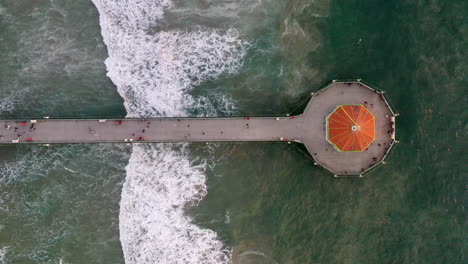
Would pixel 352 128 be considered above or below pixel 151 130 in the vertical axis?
above

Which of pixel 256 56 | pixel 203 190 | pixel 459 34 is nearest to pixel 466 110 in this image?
pixel 459 34

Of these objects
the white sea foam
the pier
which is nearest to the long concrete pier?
the pier

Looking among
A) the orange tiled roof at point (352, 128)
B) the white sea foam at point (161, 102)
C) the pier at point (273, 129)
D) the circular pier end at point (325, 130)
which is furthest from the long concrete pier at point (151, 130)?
the orange tiled roof at point (352, 128)

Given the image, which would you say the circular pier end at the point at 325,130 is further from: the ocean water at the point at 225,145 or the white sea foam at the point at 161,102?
the white sea foam at the point at 161,102

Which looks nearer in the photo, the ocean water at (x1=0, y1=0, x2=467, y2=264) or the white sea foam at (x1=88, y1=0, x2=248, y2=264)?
the ocean water at (x1=0, y1=0, x2=467, y2=264)

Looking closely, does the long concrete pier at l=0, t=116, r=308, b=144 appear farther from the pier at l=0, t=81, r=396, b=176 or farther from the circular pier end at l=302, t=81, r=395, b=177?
the circular pier end at l=302, t=81, r=395, b=177

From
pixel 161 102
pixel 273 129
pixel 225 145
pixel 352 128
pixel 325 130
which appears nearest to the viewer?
pixel 352 128

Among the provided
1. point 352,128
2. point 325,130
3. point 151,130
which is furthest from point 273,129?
point 151,130

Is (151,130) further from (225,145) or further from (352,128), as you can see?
(352,128)
